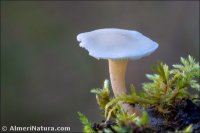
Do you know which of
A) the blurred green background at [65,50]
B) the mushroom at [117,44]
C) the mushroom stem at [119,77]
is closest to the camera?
the mushroom at [117,44]

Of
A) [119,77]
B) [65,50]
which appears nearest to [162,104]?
[119,77]

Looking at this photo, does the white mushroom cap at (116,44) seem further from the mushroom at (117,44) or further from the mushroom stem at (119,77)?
the mushroom stem at (119,77)

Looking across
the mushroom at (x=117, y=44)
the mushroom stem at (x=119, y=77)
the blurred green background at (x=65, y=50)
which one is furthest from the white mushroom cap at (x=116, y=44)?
the blurred green background at (x=65, y=50)

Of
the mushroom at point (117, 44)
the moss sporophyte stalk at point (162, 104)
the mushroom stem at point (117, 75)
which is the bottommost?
the moss sporophyte stalk at point (162, 104)

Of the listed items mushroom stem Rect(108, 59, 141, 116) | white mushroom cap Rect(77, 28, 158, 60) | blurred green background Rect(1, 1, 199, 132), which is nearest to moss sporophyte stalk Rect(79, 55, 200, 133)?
mushroom stem Rect(108, 59, 141, 116)

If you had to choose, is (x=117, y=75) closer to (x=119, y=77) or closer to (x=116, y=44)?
(x=119, y=77)

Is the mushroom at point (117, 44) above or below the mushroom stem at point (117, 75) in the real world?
above
